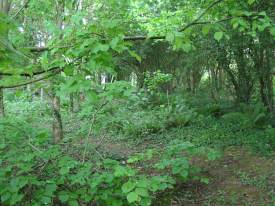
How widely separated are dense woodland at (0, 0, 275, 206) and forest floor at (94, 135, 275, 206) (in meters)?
0.02

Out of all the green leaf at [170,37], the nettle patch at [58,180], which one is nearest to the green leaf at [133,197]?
the nettle patch at [58,180]

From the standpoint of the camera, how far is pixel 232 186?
6.37 meters

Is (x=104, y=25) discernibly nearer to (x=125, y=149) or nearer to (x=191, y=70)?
(x=125, y=149)

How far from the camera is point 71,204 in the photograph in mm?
4004

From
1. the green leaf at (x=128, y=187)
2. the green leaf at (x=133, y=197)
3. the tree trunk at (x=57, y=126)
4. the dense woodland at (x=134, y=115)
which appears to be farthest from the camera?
the tree trunk at (x=57, y=126)

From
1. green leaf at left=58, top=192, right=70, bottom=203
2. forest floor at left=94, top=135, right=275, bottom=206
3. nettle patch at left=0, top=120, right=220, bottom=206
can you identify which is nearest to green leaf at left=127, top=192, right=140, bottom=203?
nettle patch at left=0, top=120, right=220, bottom=206

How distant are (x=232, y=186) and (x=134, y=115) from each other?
6.10 metres

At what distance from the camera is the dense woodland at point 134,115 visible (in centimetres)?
299

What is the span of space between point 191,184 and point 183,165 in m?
1.05

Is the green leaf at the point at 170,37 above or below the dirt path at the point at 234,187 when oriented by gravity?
above

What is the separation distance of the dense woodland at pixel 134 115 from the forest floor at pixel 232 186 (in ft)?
0.06

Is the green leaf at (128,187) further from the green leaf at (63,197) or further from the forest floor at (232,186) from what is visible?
the forest floor at (232,186)

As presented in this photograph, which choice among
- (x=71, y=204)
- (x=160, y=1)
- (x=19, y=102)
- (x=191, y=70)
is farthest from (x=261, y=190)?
(x=19, y=102)

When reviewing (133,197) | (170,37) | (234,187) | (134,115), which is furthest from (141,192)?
(134,115)
